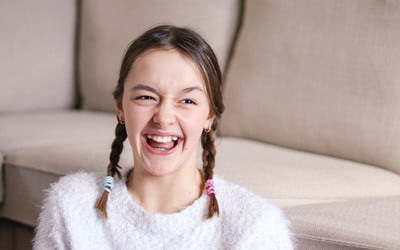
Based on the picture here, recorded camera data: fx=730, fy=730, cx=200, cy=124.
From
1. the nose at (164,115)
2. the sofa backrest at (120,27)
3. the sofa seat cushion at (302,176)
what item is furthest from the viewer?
the sofa backrest at (120,27)

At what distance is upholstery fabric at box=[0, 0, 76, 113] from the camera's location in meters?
2.52

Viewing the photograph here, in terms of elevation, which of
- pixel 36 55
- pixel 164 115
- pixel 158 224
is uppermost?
pixel 164 115

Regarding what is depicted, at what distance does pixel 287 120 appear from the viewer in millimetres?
2016

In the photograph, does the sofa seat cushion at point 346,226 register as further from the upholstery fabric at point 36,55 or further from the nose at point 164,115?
the upholstery fabric at point 36,55

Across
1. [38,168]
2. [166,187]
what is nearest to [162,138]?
[166,187]

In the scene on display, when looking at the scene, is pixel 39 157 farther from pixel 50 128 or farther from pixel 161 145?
pixel 161 145

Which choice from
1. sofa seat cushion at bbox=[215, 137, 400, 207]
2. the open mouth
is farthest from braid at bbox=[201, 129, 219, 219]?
sofa seat cushion at bbox=[215, 137, 400, 207]

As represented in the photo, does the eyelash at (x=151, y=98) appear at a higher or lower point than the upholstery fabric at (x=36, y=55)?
higher

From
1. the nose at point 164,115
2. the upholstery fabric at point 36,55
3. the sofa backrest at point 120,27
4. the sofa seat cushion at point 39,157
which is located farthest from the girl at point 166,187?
the upholstery fabric at point 36,55

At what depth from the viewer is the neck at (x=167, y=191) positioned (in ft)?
4.36

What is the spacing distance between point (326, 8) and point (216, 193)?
2.78 feet

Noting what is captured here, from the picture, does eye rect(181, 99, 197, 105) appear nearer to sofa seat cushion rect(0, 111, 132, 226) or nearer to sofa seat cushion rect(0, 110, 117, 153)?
sofa seat cushion rect(0, 111, 132, 226)

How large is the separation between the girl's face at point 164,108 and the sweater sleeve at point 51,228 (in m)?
0.21

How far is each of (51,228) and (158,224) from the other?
0.69ft
